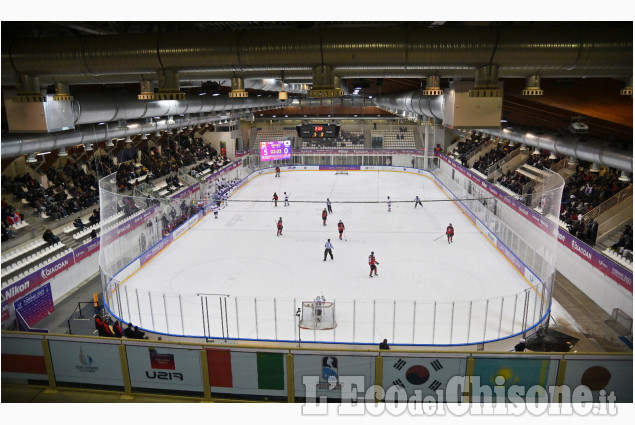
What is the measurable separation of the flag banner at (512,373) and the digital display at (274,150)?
107ft

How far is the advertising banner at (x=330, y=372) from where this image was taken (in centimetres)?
843

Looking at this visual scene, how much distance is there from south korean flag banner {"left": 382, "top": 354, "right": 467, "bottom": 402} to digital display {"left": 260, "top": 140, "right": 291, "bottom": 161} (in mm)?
32248

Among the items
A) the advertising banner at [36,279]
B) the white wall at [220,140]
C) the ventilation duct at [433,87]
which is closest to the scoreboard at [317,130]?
the white wall at [220,140]

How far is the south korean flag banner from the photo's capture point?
8.40 metres

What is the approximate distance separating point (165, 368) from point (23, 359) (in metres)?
2.88

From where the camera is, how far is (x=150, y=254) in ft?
60.2

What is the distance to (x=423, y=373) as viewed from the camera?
27.9ft

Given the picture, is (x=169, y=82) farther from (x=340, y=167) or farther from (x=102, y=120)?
(x=340, y=167)

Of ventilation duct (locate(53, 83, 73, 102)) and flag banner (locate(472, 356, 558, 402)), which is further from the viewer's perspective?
ventilation duct (locate(53, 83, 73, 102))

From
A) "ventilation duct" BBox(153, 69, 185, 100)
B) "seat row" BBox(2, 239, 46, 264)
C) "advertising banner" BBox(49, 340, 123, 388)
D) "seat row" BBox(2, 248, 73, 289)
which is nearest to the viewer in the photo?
"ventilation duct" BBox(153, 69, 185, 100)

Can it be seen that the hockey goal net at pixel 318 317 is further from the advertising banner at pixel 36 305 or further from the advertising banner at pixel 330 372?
the advertising banner at pixel 36 305

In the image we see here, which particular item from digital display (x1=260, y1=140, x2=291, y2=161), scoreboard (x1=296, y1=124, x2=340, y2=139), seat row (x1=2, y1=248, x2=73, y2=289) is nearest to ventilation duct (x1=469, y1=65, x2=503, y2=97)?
seat row (x1=2, y1=248, x2=73, y2=289)

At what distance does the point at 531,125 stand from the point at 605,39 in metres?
15.3

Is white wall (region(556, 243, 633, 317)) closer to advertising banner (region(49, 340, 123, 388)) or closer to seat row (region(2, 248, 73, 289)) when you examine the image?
advertising banner (region(49, 340, 123, 388))
